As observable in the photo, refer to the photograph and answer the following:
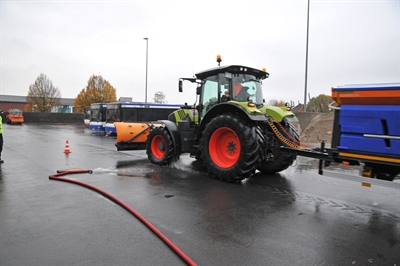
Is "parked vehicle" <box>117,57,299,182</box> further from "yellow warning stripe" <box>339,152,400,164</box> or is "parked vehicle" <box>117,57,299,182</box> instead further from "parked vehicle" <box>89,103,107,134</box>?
"parked vehicle" <box>89,103,107,134</box>

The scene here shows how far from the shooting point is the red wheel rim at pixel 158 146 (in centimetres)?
930

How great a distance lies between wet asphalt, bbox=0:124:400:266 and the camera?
11.5ft

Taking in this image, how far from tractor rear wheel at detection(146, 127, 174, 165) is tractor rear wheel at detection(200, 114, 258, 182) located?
5.34 ft

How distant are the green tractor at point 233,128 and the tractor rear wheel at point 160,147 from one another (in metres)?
0.03

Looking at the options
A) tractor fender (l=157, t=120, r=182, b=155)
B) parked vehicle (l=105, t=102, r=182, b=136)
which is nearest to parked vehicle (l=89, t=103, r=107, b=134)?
parked vehicle (l=105, t=102, r=182, b=136)

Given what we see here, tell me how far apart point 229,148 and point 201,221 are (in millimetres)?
2768

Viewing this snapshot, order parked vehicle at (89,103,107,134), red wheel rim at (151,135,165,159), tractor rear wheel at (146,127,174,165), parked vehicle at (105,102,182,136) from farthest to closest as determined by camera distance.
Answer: parked vehicle at (89,103,107,134), parked vehicle at (105,102,182,136), red wheel rim at (151,135,165,159), tractor rear wheel at (146,127,174,165)

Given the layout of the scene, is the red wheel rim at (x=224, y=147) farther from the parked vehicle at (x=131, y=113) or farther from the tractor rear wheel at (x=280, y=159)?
the parked vehicle at (x=131, y=113)

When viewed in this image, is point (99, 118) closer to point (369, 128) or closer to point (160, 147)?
point (160, 147)

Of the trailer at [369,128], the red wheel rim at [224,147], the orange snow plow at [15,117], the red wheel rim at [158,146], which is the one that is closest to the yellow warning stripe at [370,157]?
the trailer at [369,128]

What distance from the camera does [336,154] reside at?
4.52m

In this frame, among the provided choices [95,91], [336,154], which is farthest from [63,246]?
[95,91]

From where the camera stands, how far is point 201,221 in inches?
179

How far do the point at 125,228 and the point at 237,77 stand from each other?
4.71 m
